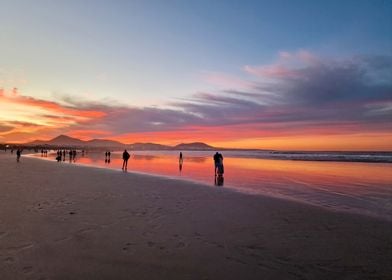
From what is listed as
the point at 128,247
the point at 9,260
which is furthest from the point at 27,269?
the point at 128,247

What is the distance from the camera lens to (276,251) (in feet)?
23.2

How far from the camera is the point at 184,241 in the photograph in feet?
25.3

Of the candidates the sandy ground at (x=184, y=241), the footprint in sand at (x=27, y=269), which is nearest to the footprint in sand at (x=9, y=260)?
the sandy ground at (x=184, y=241)

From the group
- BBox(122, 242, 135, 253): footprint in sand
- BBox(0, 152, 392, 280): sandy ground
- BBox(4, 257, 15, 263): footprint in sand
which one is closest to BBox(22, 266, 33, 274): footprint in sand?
BBox(0, 152, 392, 280): sandy ground

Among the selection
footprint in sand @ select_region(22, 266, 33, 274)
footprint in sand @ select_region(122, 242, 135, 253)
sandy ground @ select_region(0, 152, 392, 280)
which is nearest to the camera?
footprint in sand @ select_region(22, 266, 33, 274)

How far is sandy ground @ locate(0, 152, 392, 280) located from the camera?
5828 millimetres

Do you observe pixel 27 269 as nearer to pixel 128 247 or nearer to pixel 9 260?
pixel 9 260

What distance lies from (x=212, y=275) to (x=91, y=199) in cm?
923

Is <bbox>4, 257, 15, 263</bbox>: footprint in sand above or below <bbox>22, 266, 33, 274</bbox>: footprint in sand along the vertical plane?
above

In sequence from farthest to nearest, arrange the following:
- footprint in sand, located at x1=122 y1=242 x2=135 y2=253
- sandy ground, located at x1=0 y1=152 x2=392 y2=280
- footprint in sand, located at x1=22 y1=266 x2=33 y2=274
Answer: footprint in sand, located at x1=122 y1=242 x2=135 y2=253 → sandy ground, located at x1=0 y1=152 x2=392 y2=280 → footprint in sand, located at x1=22 y1=266 x2=33 y2=274

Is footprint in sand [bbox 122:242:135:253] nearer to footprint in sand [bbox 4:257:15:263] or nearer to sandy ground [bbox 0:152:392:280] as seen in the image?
sandy ground [bbox 0:152:392:280]

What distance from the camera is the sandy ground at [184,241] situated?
583 cm

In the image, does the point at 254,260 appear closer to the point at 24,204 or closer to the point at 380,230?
the point at 380,230

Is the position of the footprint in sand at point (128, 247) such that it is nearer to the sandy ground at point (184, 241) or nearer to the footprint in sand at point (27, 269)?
the sandy ground at point (184, 241)
